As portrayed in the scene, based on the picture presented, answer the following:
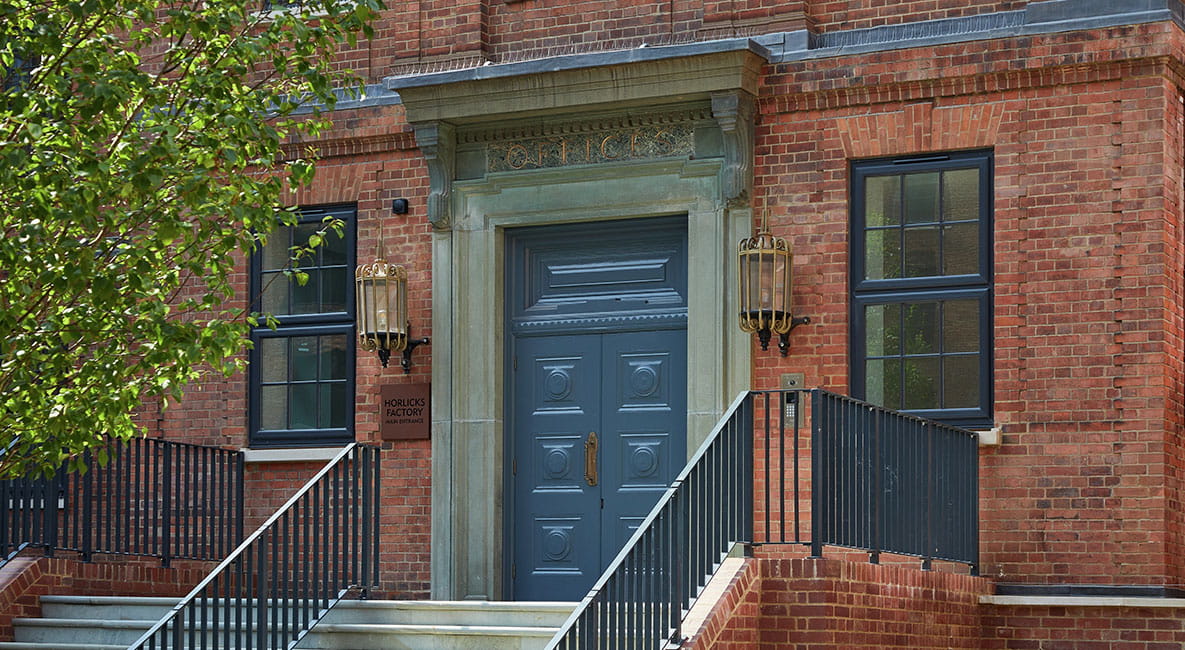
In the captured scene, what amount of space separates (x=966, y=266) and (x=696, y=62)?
2247mm

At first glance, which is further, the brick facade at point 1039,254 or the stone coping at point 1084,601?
the brick facade at point 1039,254

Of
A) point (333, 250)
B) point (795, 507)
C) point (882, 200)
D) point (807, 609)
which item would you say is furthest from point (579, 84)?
point (807, 609)

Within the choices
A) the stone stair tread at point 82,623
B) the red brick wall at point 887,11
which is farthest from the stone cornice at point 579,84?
the stone stair tread at point 82,623

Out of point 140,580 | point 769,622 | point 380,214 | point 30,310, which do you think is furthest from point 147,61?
point 769,622

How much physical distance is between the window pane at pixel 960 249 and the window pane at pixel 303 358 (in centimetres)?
490

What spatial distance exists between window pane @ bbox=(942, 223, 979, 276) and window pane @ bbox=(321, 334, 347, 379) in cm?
462

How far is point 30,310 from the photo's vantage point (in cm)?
853

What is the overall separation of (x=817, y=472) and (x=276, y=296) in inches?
230

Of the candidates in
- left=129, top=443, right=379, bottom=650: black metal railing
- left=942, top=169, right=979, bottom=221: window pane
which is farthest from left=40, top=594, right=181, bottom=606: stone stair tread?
left=942, top=169, right=979, bottom=221: window pane

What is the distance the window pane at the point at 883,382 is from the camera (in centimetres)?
1206

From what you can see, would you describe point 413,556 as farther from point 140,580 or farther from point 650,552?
point 650,552

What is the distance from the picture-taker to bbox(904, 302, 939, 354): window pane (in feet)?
39.3

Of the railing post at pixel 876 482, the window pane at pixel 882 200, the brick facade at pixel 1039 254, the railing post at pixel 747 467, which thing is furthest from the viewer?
the window pane at pixel 882 200

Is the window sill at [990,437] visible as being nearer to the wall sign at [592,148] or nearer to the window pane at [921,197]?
the window pane at [921,197]
